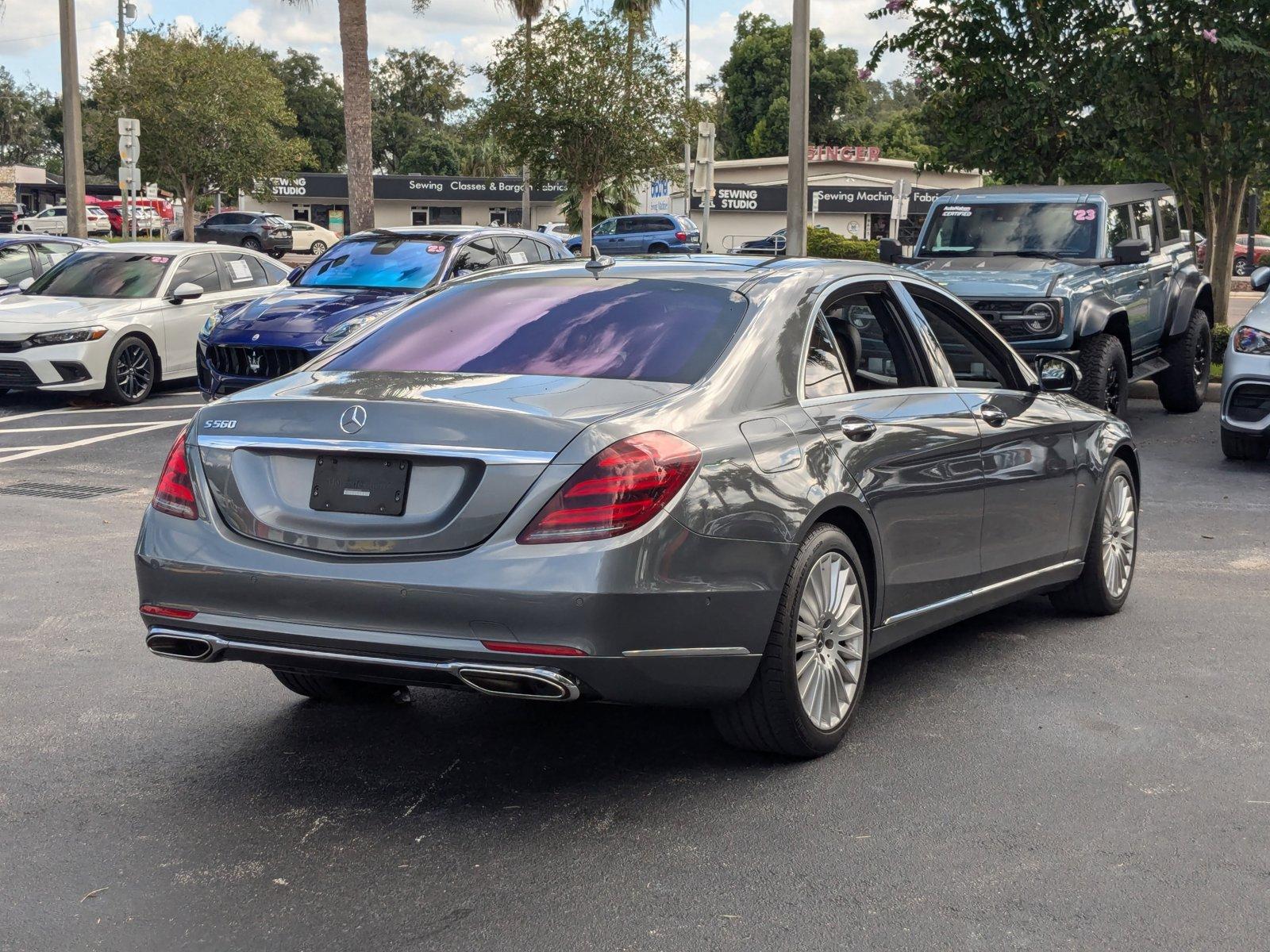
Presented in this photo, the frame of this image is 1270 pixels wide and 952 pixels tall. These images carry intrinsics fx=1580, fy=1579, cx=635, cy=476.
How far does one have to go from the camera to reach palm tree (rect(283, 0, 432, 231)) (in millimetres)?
21641

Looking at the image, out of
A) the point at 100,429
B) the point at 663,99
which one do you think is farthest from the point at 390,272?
the point at 663,99

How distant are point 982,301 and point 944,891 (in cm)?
896

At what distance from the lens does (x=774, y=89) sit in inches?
3317

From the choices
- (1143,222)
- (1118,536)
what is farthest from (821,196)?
(1118,536)

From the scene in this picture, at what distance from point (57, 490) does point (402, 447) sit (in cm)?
682

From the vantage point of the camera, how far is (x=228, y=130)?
46.2 meters

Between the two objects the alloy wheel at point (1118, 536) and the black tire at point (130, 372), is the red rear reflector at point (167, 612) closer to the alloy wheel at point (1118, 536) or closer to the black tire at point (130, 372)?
the alloy wheel at point (1118, 536)

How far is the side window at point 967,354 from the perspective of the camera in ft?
19.4

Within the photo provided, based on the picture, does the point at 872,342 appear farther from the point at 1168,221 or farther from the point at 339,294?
the point at 1168,221

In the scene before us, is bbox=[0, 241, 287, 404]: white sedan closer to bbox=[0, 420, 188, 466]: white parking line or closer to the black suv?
bbox=[0, 420, 188, 466]: white parking line

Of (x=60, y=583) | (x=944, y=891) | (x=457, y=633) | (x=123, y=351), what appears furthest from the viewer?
(x=123, y=351)

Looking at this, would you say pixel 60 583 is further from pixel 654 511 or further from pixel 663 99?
pixel 663 99

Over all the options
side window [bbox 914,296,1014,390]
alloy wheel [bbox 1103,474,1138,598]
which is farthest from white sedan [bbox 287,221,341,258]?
side window [bbox 914,296,1014,390]

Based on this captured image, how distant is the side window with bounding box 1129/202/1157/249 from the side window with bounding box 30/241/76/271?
12106 mm
